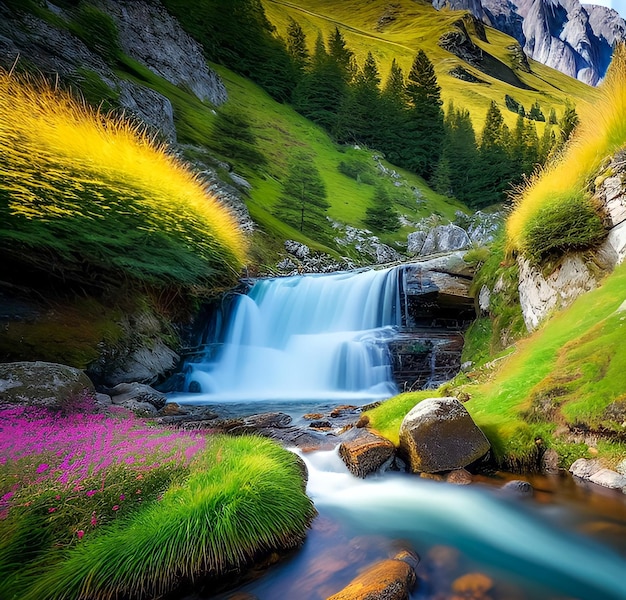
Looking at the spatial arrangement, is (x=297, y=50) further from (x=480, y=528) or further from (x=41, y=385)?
(x=480, y=528)

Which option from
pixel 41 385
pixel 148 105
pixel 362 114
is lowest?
pixel 41 385

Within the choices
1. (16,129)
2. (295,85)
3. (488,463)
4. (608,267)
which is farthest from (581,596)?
(295,85)

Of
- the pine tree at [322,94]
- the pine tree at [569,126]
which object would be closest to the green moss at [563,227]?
the pine tree at [569,126]

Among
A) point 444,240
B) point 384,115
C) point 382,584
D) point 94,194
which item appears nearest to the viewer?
point 382,584

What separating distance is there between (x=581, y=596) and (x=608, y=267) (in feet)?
20.4

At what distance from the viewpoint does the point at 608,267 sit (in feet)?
22.8

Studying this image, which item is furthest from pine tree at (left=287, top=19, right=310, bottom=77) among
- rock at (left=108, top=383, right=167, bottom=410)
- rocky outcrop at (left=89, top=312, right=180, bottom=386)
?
rock at (left=108, top=383, right=167, bottom=410)

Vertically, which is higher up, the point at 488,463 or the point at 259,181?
the point at 259,181

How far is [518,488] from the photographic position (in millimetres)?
4461

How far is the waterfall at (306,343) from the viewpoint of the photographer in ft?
40.5

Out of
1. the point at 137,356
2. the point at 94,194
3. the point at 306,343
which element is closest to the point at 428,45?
the point at 306,343

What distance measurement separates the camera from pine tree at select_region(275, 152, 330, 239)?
31219mm

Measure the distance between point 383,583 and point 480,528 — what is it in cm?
179

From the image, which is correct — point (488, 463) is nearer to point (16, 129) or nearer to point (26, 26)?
point (16, 129)
